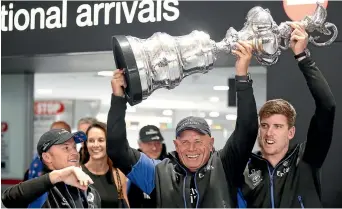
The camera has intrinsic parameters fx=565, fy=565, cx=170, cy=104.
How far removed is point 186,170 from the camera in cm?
225

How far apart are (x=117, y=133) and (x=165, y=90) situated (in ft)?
17.6

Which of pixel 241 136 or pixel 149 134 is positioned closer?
pixel 241 136

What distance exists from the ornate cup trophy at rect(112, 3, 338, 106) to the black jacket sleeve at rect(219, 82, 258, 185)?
0.16 metres

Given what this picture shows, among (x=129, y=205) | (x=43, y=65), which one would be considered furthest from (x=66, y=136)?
(x=43, y=65)

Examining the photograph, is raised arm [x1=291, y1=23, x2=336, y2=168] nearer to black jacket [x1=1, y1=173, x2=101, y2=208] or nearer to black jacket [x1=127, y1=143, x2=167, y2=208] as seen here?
black jacket [x1=1, y1=173, x2=101, y2=208]

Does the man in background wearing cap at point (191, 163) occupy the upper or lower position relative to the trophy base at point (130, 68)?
lower

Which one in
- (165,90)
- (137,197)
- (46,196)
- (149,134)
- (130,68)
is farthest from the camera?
(165,90)

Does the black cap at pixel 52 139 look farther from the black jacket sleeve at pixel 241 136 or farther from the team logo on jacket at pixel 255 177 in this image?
the team logo on jacket at pixel 255 177

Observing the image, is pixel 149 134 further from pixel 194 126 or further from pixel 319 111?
pixel 319 111

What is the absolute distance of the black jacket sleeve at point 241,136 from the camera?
2.11 m

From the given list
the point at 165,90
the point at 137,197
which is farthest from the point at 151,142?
the point at 165,90

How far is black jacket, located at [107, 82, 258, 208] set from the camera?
7.06 feet

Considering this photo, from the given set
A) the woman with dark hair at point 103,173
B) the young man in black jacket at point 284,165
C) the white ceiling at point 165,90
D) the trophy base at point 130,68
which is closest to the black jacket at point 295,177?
the young man in black jacket at point 284,165

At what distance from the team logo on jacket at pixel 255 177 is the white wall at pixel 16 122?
344 centimetres
